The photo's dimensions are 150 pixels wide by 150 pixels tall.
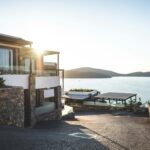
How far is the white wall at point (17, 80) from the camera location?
18773 mm

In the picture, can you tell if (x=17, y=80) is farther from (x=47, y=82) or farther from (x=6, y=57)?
(x=6, y=57)

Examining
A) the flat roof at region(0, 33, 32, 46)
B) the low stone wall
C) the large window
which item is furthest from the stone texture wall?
the flat roof at region(0, 33, 32, 46)

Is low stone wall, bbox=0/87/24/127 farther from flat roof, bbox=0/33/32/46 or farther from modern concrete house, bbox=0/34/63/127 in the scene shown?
flat roof, bbox=0/33/32/46

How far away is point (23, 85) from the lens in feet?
64.3

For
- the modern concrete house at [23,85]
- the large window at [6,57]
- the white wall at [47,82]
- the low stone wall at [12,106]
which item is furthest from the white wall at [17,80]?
the large window at [6,57]

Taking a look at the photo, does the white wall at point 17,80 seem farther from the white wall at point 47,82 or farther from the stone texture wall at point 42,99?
the white wall at point 47,82

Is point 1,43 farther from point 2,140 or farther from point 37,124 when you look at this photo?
point 2,140

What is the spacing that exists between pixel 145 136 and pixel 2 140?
9817mm

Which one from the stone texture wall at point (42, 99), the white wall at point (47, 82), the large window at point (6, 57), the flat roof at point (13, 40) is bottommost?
the stone texture wall at point (42, 99)

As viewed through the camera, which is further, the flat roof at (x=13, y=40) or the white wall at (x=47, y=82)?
the flat roof at (x=13, y=40)

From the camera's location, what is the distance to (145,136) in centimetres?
1695

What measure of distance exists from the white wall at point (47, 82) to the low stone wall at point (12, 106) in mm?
3784

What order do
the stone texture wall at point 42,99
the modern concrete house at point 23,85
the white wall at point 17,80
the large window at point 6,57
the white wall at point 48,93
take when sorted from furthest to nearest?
1. the white wall at point 48,93
2. the large window at point 6,57
3. the stone texture wall at point 42,99
4. the white wall at point 17,80
5. the modern concrete house at point 23,85

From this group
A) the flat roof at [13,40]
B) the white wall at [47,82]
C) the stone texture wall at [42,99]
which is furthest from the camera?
the flat roof at [13,40]
